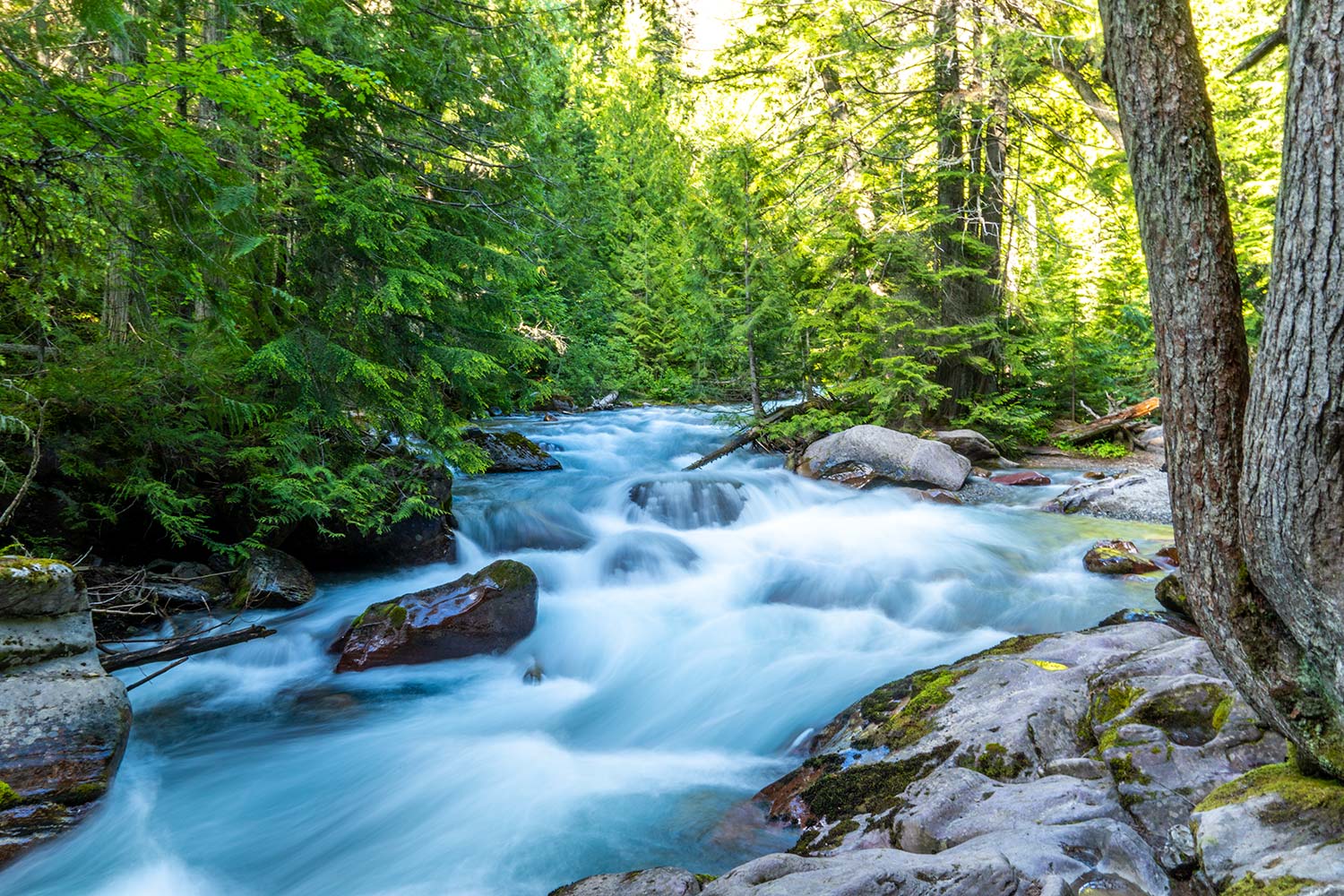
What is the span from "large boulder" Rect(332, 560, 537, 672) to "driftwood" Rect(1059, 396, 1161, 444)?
10778 millimetres

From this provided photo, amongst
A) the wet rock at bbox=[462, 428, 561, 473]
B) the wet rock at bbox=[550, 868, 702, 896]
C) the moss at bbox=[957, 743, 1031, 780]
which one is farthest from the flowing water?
the wet rock at bbox=[462, 428, 561, 473]

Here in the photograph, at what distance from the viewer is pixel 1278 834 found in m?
2.09

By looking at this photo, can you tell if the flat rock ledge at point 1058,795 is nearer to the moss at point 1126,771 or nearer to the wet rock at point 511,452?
the moss at point 1126,771

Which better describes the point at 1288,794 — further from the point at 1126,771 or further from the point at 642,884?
the point at 642,884

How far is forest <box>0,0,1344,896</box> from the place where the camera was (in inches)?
87.7

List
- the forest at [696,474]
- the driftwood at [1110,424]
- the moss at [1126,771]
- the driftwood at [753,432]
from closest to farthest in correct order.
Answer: the forest at [696,474] → the moss at [1126,771] → the driftwood at [753,432] → the driftwood at [1110,424]

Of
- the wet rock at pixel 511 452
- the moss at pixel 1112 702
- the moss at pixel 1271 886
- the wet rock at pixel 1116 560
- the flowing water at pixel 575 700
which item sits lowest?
the flowing water at pixel 575 700

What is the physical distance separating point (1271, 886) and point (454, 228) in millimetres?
8387

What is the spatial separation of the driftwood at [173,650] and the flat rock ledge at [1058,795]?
3.43 meters

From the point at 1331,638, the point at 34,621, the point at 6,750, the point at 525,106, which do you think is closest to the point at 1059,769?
the point at 1331,638

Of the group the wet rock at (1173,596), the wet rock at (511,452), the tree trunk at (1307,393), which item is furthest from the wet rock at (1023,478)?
the tree trunk at (1307,393)

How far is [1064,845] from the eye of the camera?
7.47ft

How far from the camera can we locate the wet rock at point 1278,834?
1.91 metres

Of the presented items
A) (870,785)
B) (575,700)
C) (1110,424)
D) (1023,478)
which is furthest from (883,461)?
(870,785)
